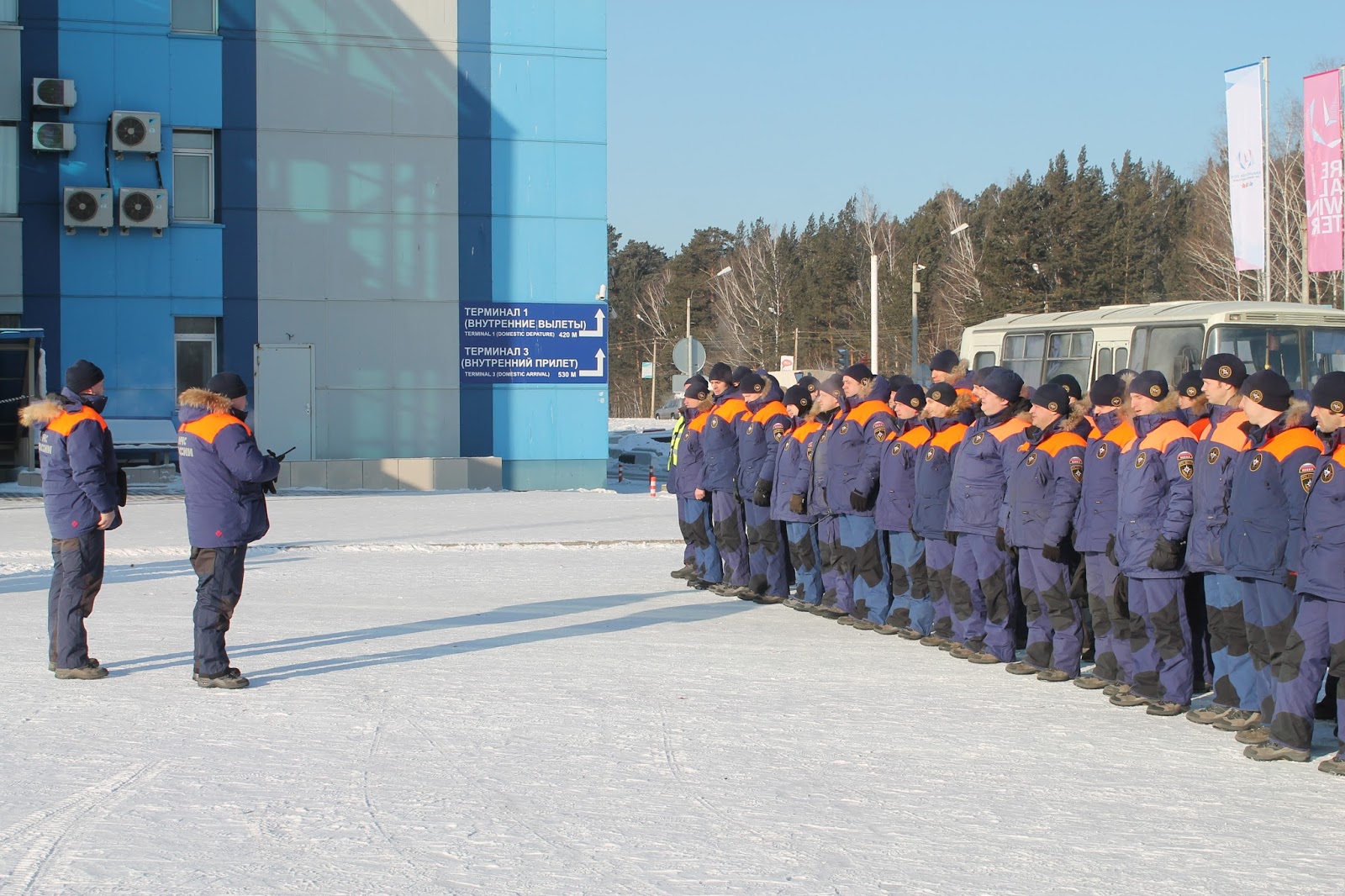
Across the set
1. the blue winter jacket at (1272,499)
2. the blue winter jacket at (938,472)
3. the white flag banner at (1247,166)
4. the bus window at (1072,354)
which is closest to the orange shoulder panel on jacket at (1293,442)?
the blue winter jacket at (1272,499)

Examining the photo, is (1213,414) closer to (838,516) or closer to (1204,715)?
(1204,715)

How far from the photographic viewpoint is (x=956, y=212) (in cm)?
8131

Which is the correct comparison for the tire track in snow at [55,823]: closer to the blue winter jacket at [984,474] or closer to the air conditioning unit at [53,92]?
the blue winter jacket at [984,474]

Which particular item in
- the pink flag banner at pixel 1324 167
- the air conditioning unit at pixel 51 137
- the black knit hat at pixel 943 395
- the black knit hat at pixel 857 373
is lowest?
the black knit hat at pixel 943 395

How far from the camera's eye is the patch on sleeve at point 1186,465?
8148 mm

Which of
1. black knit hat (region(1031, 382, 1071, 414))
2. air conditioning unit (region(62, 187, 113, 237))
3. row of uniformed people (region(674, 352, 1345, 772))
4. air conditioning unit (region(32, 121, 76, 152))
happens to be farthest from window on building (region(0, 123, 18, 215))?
black knit hat (region(1031, 382, 1071, 414))

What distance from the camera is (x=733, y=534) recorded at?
1345cm

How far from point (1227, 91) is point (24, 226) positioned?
21.4 m

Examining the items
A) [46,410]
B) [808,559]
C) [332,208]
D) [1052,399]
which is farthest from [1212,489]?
Result: [332,208]

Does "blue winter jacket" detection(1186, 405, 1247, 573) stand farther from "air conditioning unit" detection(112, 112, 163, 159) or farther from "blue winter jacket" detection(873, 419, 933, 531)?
"air conditioning unit" detection(112, 112, 163, 159)

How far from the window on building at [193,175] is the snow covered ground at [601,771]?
53.2 ft

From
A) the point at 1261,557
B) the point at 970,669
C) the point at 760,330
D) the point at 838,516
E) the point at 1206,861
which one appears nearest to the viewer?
the point at 1206,861

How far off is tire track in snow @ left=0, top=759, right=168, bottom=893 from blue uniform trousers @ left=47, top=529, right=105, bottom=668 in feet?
7.93

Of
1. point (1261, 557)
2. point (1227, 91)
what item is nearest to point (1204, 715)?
point (1261, 557)
